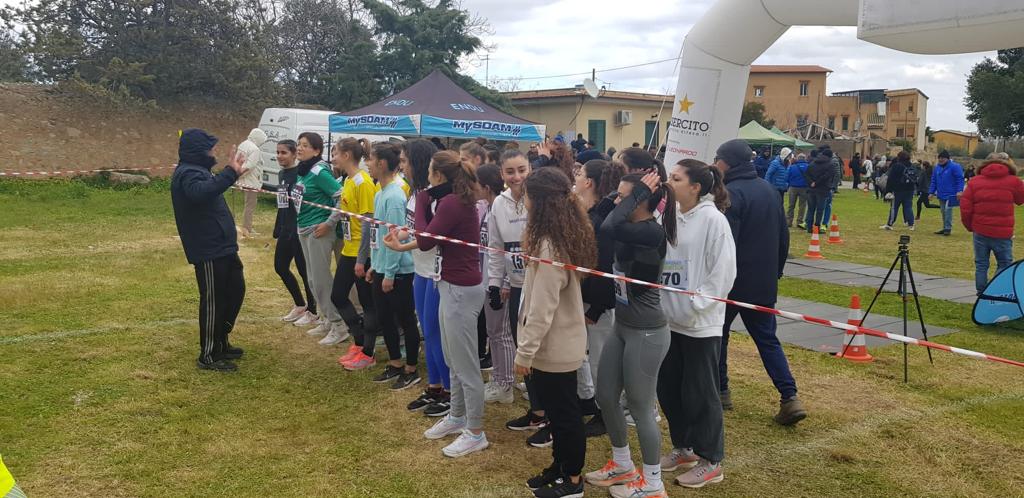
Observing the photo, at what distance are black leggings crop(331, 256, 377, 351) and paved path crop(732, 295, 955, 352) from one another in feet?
12.5

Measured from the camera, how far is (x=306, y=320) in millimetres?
7363

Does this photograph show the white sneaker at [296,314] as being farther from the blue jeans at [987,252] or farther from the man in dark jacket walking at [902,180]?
the man in dark jacket walking at [902,180]

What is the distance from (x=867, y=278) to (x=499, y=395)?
7.15 m

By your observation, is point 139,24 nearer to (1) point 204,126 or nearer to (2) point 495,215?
(1) point 204,126

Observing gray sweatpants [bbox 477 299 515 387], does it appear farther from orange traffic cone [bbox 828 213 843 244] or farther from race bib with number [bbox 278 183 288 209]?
orange traffic cone [bbox 828 213 843 244]

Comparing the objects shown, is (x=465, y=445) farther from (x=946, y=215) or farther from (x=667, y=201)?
(x=946, y=215)

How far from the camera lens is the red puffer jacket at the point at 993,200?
802cm

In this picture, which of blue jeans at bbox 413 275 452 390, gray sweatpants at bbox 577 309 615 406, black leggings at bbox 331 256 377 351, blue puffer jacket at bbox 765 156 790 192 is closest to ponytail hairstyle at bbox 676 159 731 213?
gray sweatpants at bbox 577 309 615 406

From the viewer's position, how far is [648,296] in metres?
3.57

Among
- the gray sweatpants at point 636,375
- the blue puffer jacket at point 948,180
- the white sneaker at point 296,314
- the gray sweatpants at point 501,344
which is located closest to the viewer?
the gray sweatpants at point 636,375

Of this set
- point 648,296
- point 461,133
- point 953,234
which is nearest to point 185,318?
point 648,296

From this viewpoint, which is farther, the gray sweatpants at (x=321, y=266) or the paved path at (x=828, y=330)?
the paved path at (x=828, y=330)

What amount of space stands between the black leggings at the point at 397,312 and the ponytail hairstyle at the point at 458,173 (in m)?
1.14

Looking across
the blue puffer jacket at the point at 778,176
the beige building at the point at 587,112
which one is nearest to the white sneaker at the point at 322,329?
the blue puffer jacket at the point at 778,176
